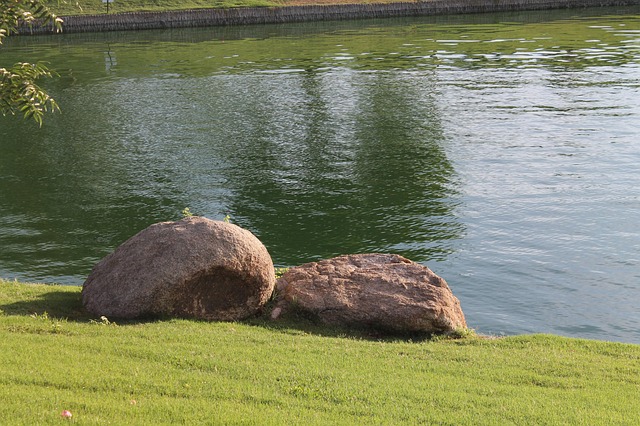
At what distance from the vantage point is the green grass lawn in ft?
27.0

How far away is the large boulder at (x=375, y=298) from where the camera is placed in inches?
485

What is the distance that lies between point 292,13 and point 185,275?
6784 cm

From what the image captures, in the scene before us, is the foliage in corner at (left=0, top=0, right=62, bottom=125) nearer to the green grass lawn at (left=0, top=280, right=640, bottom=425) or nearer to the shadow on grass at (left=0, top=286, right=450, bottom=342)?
the green grass lawn at (left=0, top=280, right=640, bottom=425)

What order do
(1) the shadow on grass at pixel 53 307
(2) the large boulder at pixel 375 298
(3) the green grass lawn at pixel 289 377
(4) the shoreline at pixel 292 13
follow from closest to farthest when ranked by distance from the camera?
(3) the green grass lawn at pixel 289 377 → (1) the shadow on grass at pixel 53 307 → (2) the large boulder at pixel 375 298 → (4) the shoreline at pixel 292 13

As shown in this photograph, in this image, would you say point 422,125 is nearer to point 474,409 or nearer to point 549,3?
point 474,409

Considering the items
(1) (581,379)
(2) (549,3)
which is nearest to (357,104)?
(1) (581,379)

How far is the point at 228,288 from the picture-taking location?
A: 1259 cm

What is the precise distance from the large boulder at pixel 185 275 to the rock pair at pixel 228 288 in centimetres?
1

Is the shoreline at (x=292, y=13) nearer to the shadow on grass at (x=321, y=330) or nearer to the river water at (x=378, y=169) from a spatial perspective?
the river water at (x=378, y=169)

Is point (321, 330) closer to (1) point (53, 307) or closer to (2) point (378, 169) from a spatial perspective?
(1) point (53, 307)

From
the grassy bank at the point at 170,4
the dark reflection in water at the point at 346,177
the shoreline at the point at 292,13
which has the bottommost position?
the dark reflection in water at the point at 346,177

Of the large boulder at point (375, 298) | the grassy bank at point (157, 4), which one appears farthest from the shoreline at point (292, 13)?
the large boulder at point (375, 298)

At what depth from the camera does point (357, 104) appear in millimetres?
35812

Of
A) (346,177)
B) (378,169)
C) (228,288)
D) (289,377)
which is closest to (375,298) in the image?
(228,288)
